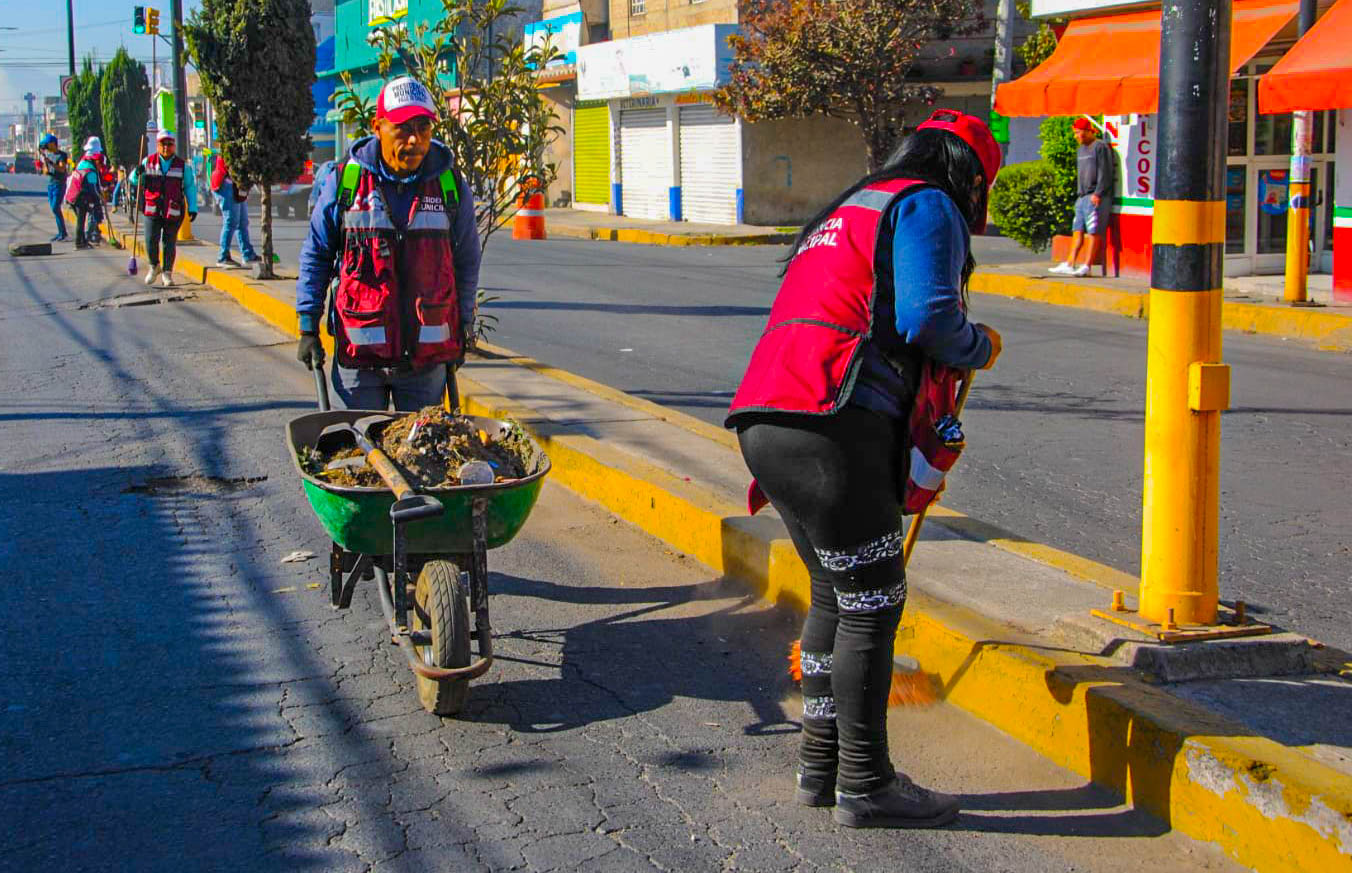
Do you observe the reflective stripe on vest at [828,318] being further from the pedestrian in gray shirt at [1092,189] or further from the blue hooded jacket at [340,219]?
the pedestrian in gray shirt at [1092,189]

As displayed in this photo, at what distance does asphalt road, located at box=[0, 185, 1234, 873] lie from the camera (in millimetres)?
3672

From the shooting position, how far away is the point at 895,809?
372 centimetres

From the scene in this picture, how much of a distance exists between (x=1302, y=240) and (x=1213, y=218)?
10587 mm

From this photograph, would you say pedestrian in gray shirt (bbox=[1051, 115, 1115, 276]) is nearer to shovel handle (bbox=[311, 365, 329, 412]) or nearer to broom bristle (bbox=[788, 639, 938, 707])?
shovel handle (bbox=[311, 365, 329, 412])

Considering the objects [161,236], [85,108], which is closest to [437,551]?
[161,236]

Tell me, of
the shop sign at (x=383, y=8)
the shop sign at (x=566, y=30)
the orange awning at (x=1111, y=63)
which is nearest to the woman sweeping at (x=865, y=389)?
the orange awning at (x=1111, y=63)

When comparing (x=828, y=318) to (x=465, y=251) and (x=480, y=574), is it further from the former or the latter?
(x=465, y=251)

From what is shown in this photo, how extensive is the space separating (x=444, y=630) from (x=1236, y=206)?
14.6 metres

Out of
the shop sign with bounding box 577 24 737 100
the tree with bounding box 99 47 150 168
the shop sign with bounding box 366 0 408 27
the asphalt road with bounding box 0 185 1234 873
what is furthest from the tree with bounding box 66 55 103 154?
the asphalt road with bounding box 0 185 1234 873

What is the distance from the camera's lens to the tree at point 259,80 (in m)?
16.8

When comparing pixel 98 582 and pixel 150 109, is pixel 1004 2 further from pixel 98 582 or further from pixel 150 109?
pixel 150 109

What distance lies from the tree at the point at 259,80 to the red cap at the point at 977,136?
563 inches

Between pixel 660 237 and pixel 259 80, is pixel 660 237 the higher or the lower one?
the lower one

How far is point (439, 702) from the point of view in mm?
4492
